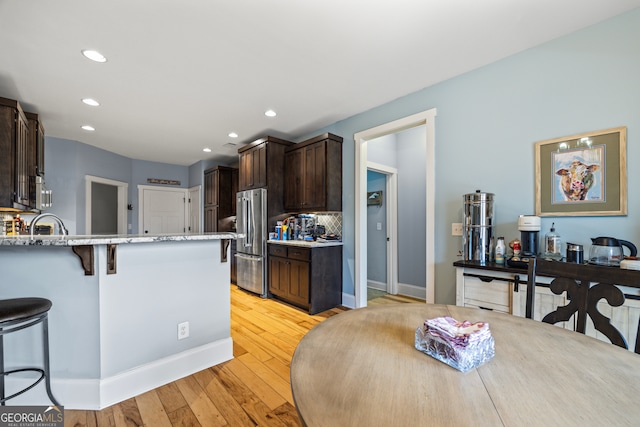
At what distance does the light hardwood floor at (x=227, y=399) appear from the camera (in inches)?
63.6

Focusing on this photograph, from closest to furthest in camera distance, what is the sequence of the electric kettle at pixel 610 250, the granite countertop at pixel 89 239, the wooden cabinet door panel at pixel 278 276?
the granite countertop at pixel 89 239
the electric kettle at pixel 610 250
the wooden cabinet door panel at pixel 278 276

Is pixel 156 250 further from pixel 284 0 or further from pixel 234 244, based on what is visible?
pixel 234 244

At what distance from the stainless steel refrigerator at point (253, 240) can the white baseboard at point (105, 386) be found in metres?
2.11

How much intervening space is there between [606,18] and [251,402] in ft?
11.8

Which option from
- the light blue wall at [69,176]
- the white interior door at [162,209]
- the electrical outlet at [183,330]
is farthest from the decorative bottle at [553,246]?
the white interior door at [162,209]

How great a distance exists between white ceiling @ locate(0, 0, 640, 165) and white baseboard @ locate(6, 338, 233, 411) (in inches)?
95.1

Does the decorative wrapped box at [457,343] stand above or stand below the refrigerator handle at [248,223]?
below

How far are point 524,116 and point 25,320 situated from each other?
142 inches

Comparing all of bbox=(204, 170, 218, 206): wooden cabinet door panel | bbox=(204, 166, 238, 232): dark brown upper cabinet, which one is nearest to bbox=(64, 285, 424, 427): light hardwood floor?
bbox=(204, 166, 238, 232): dark brown upper cabinet

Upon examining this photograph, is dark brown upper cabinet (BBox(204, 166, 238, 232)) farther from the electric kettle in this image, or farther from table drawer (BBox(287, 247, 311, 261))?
the electric kettle

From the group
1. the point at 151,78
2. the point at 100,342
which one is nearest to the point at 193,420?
the point at 100,342

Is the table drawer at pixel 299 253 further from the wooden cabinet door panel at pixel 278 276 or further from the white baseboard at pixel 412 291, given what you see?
the white baseboard at pixel 412 291

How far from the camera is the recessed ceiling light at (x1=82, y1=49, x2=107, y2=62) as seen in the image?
226cm

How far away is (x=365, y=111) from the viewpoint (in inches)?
138
